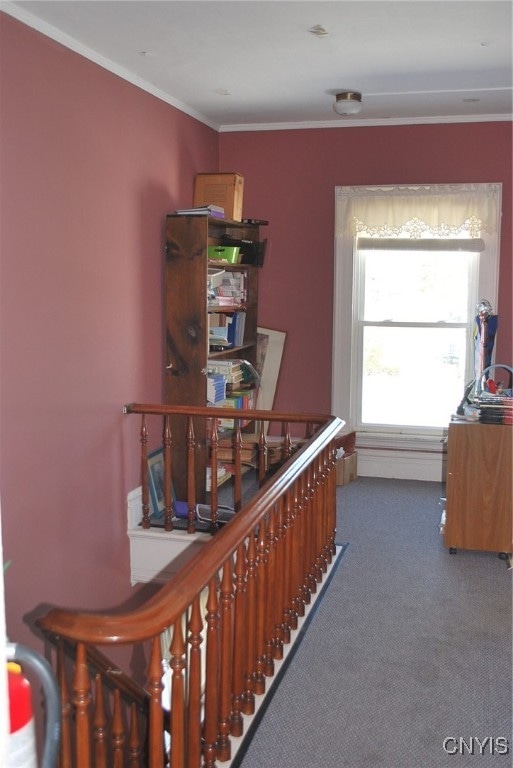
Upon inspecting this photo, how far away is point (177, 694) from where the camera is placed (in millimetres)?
1797

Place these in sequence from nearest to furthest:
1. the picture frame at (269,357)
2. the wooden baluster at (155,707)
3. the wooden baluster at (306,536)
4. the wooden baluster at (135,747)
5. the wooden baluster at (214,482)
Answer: the wooden baluster at (155,707)
the wooden baluster at (135,747)
the wooden baluster at (306,536)
the wooden baluster at (214,482)
the picture frame at (269,357)

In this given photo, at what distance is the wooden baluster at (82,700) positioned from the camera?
1.56 meters

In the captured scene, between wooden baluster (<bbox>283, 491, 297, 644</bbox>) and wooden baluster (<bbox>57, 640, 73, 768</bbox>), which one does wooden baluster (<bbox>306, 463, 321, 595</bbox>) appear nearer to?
wooden baluster (<bbox>283, 491, 297, 644</bbox>)

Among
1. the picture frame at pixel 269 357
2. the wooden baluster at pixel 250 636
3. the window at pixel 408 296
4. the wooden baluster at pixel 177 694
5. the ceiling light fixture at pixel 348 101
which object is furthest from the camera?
the picture frame at pixel 269 357

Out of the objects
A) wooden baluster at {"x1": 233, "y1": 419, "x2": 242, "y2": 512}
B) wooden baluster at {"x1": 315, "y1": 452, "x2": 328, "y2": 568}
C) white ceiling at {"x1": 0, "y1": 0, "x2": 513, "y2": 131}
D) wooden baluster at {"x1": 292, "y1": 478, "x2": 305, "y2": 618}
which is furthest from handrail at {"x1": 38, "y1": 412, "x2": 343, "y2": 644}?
white ceiling at {"x1": 0, "y1": 0, "x2": 513, "y2": 131}

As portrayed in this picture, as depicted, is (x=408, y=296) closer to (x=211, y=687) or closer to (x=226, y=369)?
(x=226, y=369)

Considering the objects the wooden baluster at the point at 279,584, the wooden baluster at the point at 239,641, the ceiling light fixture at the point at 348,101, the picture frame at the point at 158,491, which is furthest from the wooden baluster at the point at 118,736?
the ceiling light fixture at the point at 348,101

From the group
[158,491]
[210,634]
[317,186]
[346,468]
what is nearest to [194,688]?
[210,634]

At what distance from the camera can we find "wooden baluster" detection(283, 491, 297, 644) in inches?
109

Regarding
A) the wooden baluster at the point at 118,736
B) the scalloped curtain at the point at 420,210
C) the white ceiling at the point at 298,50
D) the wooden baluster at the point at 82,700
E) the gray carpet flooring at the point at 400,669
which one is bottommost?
the gray carpet flooring at the point at 400,669

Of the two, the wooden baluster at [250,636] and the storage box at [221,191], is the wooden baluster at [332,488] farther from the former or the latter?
the storage box at [221,191]

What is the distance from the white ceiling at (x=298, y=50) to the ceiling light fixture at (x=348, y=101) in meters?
0.06

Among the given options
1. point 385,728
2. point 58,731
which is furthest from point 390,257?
point 58,731

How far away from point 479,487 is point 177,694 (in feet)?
8.37
